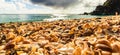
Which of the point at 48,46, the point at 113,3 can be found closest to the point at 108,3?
the point at 113,3

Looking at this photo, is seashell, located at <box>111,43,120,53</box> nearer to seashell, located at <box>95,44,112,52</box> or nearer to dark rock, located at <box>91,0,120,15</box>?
seashell, located at <box>95,44,112,52</box>

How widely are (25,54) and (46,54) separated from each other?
0.36m

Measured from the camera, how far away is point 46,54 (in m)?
3.26

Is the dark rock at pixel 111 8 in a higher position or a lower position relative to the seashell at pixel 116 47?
lower

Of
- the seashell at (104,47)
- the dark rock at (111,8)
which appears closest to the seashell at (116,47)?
the seashell at (104,47)

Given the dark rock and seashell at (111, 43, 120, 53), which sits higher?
seashell at (111, 43, 120, 53)

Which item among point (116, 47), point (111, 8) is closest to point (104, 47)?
point (116, 47)

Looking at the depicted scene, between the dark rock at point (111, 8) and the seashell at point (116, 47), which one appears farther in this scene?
the dark rock at point (111, 8)

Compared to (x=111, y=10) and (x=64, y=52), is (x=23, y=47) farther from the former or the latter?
(x=111, y=10)

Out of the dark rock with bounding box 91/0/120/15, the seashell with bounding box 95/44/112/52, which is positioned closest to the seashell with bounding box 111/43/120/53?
the seashell with bounding box 95/44/112/52

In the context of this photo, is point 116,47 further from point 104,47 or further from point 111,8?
point 111,8

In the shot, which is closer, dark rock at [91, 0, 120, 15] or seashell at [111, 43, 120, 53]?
seashell at [111, 43, 120, 53]

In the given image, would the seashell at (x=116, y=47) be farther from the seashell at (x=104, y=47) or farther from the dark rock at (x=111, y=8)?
the dark rock at (x=111, y=8)

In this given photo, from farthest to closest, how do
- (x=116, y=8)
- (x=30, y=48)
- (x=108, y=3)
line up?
(x=108, y=3) → (x=116, y=8) → (x=30, y=48)
